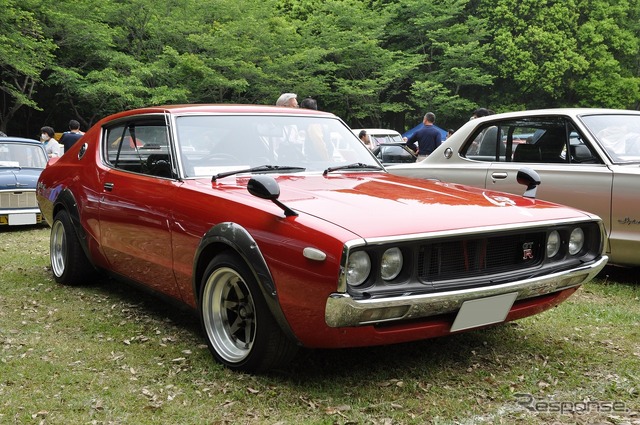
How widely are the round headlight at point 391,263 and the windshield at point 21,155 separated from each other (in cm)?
892

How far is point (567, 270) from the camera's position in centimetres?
362

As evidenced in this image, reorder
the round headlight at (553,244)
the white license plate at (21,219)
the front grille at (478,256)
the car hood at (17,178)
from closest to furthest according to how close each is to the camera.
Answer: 1. the front grille at (478,256)
2. the round headlight at (553,244)
3. the white license plate at (21,219)
4. the car hood at (17,178)

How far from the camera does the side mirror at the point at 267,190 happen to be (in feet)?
10.7

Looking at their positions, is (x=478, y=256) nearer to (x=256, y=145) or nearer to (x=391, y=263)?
(x=391, y=263)

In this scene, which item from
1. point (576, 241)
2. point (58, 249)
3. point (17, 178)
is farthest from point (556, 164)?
point (17, 178)

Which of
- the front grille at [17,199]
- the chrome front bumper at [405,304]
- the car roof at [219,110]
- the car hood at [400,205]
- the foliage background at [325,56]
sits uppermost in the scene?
the foliage background at [325,56]

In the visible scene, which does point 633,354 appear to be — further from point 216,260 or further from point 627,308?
point 216,260

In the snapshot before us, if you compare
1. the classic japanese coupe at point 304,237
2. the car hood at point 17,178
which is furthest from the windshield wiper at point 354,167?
the car hood at point 17,178

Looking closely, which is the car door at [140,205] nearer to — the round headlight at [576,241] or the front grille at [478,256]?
the front grille at [478,256]

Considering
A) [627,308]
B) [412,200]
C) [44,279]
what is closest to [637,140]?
[627,308]

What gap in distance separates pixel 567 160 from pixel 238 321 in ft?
12.1

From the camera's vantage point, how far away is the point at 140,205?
4340mm

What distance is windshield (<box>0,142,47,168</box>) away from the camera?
10375 mm

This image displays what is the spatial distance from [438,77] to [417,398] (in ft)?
117
